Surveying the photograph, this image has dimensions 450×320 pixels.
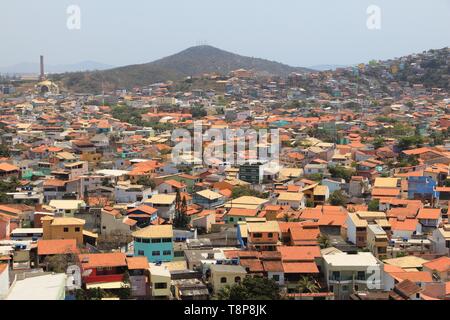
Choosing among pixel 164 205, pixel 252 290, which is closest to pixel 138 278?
pixel 252 290

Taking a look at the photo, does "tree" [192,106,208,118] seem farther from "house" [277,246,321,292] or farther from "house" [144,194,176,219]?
"house" [277,246,321,292]

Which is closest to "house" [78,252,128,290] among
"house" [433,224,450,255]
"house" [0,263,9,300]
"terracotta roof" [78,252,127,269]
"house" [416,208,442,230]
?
"terracotta roof" [78,252,127,269]

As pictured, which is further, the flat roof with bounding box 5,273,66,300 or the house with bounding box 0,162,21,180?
the house with bounding box 0,162,21,180

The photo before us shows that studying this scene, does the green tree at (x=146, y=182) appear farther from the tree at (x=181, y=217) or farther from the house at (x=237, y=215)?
the house at (x=237, y=215)

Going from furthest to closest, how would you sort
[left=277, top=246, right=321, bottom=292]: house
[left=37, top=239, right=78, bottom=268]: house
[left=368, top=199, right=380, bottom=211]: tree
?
[left=368, top=199, right=380, bottom=211]: tree → [left=37, top=239, right=78, bottom=268]: house → [left=277, top=246, right=321, bottom=292]: house

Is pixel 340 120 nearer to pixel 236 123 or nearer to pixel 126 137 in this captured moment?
pixel 236 123

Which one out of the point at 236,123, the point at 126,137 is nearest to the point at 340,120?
the point at 236,123
